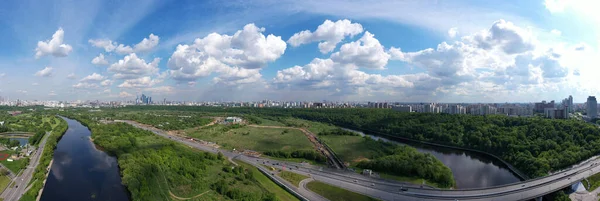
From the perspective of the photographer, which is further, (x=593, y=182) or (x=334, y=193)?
(x=593, y=182)

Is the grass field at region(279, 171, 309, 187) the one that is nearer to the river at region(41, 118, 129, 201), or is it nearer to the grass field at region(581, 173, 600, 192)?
the river at region(41, 118, 129, 201)

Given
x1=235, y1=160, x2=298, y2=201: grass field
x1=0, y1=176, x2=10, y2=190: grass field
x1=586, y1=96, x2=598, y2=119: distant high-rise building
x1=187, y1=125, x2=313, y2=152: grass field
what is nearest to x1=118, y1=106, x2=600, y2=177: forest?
x1=187, y1=125, x2=313, y2=152: grass field

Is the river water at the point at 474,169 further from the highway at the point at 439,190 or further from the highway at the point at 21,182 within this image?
the highway at the point at 21,182

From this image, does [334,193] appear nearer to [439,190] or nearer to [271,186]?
[271,186]

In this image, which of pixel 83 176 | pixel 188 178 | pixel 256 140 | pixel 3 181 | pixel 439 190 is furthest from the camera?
pixel 256 140

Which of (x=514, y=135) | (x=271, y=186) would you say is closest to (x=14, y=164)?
(x=271, y=186)

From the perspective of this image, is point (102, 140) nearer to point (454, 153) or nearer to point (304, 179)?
point (304, 179)
